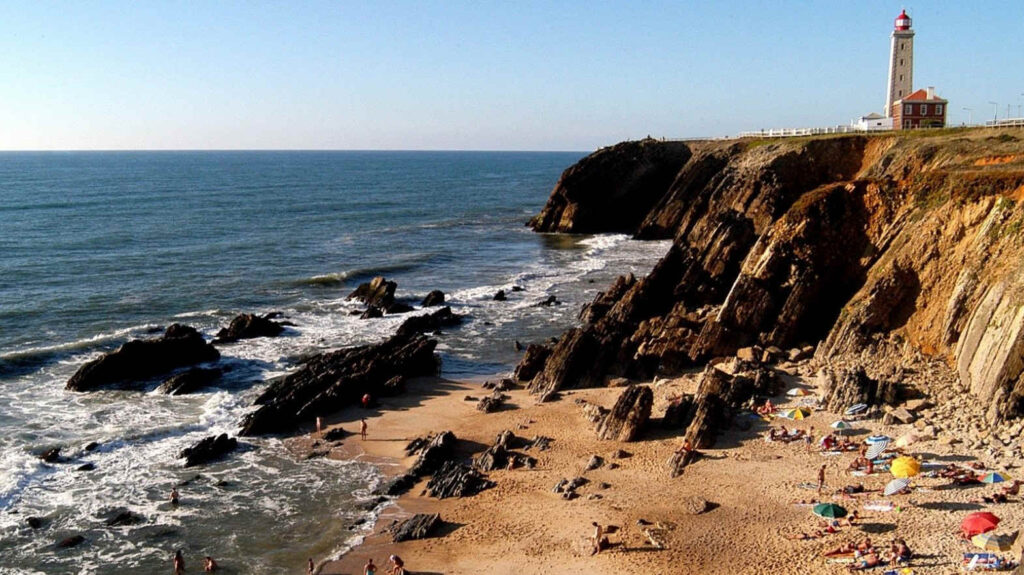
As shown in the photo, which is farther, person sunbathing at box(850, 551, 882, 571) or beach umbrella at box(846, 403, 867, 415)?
beach umbrella at box(846, 403, 867, 415)

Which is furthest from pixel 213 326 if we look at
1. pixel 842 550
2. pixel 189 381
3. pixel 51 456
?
pixel 842 550

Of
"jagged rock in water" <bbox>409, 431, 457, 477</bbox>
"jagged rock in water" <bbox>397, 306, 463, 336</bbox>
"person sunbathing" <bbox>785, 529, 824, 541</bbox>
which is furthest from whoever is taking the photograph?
"jagged rock in water" <bbox>397, 306, 463, 336</bbox>

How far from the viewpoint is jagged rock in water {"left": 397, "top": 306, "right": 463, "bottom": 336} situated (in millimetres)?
50375

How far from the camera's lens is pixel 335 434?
34250 millimetres

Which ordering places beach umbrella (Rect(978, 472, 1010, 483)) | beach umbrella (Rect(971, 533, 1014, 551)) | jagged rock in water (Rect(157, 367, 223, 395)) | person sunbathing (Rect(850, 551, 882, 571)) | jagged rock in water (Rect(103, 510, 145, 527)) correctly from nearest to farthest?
beach umbrella (Rect(971, 533, 1014, 551)) < person sunbathing (Rect(850, 551, 882, 571)) < beach umbrella (Rect(978, 472, 1010, 483)) < jagged rock in water (Rect(103, 510, 145, 527)) < jagged rock in water (Rect(157, 367, 223, 395))

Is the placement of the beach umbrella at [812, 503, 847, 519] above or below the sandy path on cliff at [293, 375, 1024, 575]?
above

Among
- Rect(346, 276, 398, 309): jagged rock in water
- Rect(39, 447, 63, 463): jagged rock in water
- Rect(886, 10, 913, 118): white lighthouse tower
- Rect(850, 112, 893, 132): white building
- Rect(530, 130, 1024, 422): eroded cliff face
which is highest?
Rect(886, 10, 913, 118): white lighthouse tower

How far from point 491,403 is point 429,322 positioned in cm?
1618

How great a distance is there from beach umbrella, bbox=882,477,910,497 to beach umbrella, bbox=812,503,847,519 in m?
1.97

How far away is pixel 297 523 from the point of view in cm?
2672

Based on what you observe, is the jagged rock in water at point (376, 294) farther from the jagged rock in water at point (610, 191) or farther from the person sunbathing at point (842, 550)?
the jagged rock in water at point (610, 191)

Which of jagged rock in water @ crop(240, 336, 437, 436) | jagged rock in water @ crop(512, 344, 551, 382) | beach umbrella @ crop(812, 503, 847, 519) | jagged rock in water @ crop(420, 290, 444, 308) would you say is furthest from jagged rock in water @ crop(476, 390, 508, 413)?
jagged rock in water @ crop(420, 290, 444, 308)

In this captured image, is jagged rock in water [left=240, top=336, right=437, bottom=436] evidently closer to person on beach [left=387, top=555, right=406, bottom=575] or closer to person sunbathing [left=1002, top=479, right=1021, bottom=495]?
person on beach [left=387, top=555, right=406, bottom=575]

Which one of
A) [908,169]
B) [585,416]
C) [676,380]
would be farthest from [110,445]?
[908,169]
